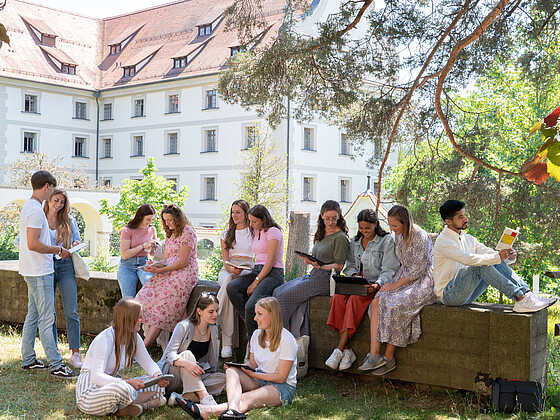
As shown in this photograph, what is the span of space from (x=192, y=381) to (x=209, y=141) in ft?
113

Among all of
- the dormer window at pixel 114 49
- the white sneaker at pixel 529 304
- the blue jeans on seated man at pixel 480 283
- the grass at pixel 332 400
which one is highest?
the dormer window at pixel 114 49

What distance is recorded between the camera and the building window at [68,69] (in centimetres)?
4281

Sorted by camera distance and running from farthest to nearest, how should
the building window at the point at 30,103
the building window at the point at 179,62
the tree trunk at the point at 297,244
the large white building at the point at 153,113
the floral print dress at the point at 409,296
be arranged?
the building window at the point at 179,62 → the building window at the point at 30,103 → the large white building at the point at 153,113 → the tree trunk at the point at 297,244 → the floral print dress at the point at 409,296

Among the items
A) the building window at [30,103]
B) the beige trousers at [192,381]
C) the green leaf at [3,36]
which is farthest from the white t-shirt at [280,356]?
the building window at [30,103]

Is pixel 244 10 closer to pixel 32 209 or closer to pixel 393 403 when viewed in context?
pixel 32 209

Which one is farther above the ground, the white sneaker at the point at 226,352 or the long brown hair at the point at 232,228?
the long brown hair at the point at 232,228

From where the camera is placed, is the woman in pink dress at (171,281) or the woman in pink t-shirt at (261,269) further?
the woman in pink dress at (171,281)

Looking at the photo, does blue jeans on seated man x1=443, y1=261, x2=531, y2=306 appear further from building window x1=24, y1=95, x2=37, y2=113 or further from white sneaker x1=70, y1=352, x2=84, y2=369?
building window x1=24, y1=95, x2=37, y2=113

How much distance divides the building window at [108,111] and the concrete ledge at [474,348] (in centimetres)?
3946

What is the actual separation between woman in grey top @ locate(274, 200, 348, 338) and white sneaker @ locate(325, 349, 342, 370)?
51 centimetres

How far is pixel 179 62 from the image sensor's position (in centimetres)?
4153

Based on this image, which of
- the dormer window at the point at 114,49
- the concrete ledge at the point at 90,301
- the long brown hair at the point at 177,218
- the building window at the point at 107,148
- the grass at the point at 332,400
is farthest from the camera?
the dormer window at the point at 114,49

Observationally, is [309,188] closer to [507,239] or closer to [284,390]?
[507,239]

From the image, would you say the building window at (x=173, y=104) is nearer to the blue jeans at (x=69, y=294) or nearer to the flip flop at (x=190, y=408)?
the blue jeans at (x=69, y=294)
